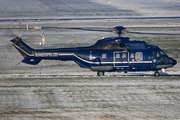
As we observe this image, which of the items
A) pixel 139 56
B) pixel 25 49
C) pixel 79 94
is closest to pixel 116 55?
pixel 139 56

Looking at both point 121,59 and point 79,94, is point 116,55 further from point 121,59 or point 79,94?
point 79,94

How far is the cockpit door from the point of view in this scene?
24.3m

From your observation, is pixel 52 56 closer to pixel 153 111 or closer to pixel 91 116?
pixel 91 116

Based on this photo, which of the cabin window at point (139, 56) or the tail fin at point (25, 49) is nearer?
the cabin window at point (139, 56)

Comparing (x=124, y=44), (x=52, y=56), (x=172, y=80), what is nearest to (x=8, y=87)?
(x=52, y=56)

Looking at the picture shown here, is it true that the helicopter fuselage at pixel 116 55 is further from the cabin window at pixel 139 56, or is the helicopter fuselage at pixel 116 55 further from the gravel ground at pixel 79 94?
the gravel ground at pixel 79 94

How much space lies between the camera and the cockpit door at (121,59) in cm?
2427

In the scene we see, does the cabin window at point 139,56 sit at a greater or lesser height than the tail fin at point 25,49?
lesser

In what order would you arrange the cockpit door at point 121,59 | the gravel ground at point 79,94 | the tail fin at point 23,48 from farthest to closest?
the tail fin at point 23,48 < the cockpit door at point 121,59 < the gravel ground at point 79,94

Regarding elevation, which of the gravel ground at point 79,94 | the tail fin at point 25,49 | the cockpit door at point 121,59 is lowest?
the gravel ground at point 79,94

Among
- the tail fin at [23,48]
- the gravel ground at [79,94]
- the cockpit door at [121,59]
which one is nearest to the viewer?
the gravel ground at [79,94]

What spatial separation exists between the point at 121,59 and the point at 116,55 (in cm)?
71

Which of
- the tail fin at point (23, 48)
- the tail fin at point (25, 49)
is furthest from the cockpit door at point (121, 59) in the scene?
the tail fin at point (23, 48)

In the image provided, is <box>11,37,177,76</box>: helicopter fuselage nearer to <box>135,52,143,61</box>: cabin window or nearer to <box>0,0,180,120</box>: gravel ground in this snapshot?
<box>135,52,143,61</box>: cabin window
